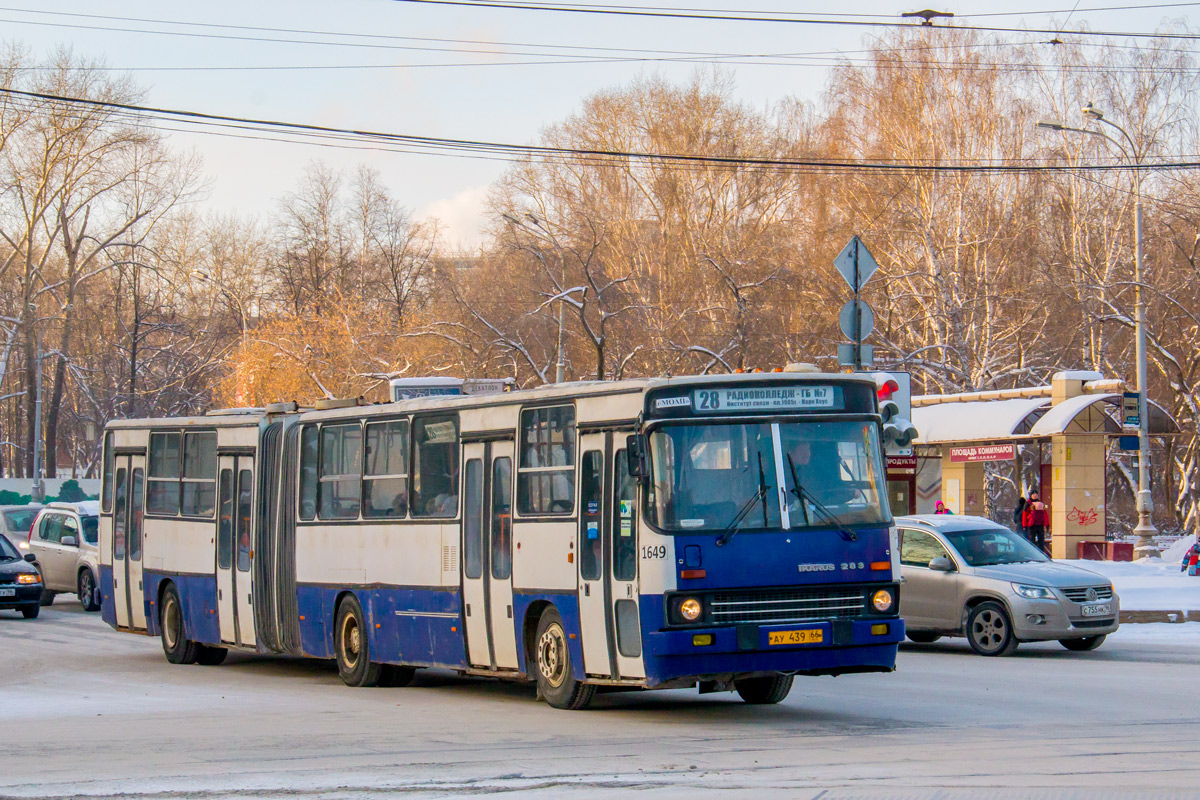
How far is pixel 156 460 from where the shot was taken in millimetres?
19172

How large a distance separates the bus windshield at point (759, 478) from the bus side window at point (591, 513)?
72 cm

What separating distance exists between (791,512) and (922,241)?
40152 millimetres

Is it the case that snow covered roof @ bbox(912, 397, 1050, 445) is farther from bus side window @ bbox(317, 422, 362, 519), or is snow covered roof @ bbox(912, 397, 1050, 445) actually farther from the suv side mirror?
bus side window @ bbox(317, 422, 362, 519)

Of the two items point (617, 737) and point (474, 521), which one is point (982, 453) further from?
point (617, 737)

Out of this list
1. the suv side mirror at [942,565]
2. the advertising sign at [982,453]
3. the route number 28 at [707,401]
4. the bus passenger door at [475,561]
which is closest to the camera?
the route number 28 at [707,401]

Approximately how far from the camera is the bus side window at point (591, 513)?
1190 centimetres

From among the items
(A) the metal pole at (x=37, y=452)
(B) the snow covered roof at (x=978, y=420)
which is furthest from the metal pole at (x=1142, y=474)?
(A) the metal pole at (x=37, y=452)

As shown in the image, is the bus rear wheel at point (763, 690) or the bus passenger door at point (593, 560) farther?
the bus rear wheel at point (763, 690)

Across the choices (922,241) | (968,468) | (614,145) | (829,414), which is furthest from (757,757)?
(614,145)

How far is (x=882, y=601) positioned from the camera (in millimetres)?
11617

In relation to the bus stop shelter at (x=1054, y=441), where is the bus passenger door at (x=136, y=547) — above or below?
below

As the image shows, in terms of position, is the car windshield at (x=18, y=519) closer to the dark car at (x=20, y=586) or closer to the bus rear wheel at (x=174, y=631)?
the dark car at (x=20, y=586)

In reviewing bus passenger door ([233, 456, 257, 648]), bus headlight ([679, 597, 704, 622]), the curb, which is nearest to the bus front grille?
bus headlight ([679, 597, 704, 622])

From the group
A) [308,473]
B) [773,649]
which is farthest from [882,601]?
[308,473]
